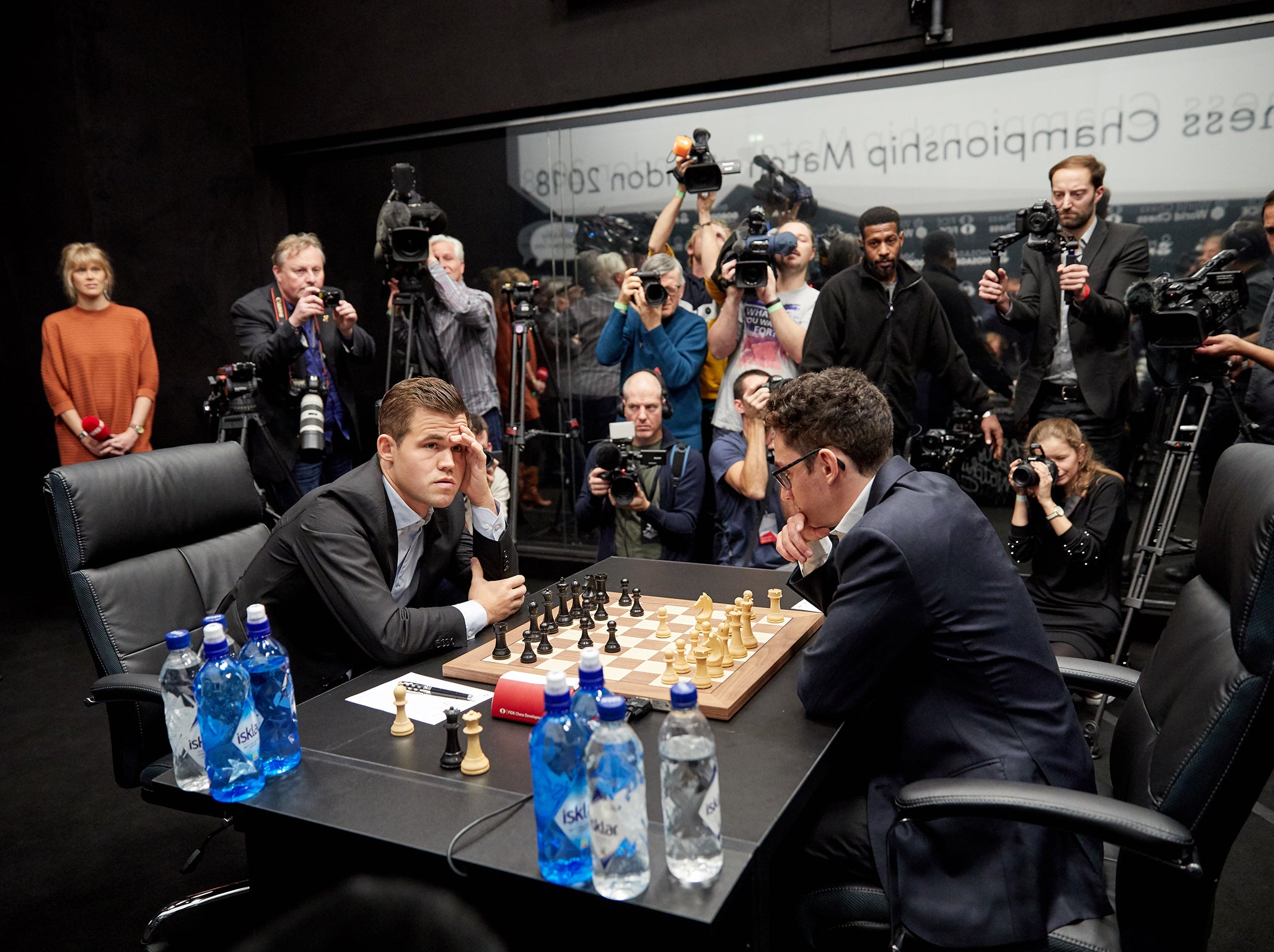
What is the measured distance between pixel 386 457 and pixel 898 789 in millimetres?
1350

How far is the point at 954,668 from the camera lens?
5.06ft

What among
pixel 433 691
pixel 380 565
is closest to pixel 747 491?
pixel 380 565

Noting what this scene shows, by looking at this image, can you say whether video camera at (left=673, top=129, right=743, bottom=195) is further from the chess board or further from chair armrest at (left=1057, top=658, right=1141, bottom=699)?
chair armrest at (left=1057, top=658, right=1141, bottom=699)

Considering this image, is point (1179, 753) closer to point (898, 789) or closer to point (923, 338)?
point (898, 789)

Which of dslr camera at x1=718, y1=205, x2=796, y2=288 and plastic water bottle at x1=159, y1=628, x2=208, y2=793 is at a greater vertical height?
dslr camera at x1=718, y1=205, x2=796, y2=288

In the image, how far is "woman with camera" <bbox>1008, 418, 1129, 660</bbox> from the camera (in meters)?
2.96

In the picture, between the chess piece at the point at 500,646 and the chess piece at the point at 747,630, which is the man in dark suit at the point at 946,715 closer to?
the chess piece at the point at 747,630

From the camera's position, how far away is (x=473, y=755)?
1.41m

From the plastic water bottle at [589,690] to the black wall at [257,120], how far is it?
382 cm

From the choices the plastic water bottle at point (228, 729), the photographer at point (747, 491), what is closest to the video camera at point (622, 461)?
the photographer at point (747, 491)

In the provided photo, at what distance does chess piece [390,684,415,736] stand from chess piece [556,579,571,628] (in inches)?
21.1

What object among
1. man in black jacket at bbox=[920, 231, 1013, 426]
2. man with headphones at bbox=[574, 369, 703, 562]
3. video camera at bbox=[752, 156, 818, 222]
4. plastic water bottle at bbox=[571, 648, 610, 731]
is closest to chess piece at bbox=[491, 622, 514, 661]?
plastic water bottle at bbox=[571, 648, 610, 731]

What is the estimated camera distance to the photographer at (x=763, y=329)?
369cm

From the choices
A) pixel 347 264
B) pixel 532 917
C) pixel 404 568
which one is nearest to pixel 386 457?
pixel 404 568
